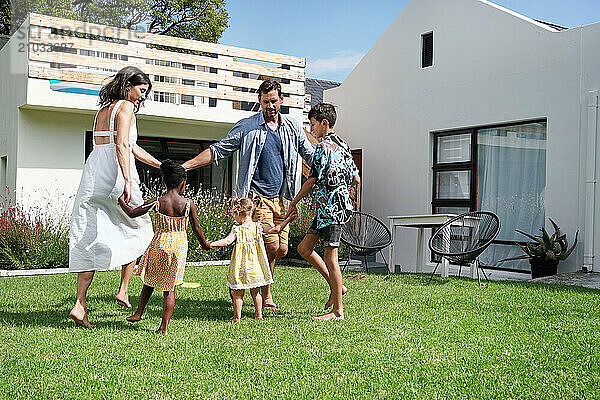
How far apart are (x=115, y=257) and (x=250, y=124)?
5.90ft

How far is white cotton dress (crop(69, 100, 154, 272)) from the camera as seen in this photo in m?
5.25

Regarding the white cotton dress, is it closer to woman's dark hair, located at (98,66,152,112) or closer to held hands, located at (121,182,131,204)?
woman's dark hair, located at (98,66,152,112)

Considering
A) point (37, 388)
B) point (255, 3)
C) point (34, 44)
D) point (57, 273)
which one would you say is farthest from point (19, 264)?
point (255, 3)

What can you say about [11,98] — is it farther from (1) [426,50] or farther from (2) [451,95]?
(2) [451,95]

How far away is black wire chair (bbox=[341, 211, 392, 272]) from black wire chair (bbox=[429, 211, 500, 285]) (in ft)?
3.67

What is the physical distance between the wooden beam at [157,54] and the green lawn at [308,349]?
5373 millimetres

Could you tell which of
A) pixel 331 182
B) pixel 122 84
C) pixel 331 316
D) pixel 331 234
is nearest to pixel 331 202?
pixel 331 182

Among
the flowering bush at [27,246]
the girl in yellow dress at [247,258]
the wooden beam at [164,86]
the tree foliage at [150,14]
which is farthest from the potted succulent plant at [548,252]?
the tree foliage at [150,14]

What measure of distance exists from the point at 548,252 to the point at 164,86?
7.18 meters

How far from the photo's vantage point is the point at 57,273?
9.02m

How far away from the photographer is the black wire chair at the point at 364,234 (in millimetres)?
9797

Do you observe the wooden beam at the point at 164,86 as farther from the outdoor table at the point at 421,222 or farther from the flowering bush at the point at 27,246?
the outdoor table at the point at 421,222

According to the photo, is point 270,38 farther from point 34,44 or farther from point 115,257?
point 115,257

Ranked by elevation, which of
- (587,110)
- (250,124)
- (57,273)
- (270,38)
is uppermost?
(270,38)
